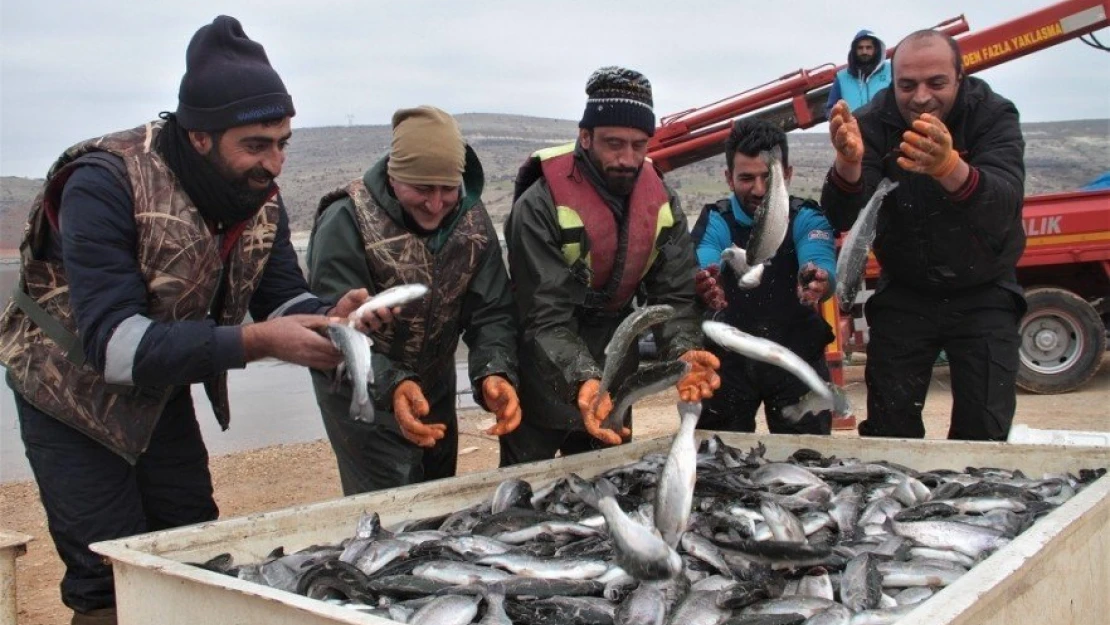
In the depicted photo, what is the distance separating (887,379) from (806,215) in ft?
3.26

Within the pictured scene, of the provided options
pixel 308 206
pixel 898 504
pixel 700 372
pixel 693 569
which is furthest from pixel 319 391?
pixel 308 206

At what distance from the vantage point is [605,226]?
16.8ft

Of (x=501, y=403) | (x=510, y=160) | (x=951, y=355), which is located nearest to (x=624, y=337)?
(x=501, y=403)

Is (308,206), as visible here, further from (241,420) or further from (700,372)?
(700,372)

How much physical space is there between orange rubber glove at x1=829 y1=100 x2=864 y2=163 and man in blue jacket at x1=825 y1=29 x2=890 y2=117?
5772 mm

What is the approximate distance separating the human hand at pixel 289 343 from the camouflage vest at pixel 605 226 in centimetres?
154

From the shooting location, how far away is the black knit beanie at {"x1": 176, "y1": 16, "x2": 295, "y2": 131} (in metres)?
3.88

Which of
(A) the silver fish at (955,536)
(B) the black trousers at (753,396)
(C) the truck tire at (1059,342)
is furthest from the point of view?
(C) the truck tire at (1059,342)

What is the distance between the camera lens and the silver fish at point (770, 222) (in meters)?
4.92

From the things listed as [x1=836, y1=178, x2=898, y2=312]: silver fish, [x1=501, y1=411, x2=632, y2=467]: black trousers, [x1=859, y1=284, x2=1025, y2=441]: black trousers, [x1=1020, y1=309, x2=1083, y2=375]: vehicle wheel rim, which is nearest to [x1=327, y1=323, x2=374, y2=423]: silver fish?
[x1=501, y1=411, x2=632, y2=467]: black trousers

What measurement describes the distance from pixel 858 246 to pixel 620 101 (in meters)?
1.29

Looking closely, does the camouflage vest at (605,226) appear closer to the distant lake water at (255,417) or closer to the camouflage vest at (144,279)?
the camouflage vest at (144,279)

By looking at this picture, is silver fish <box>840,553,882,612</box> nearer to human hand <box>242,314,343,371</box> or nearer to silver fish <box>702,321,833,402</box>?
silver fish <box>702,321,833,402</box>

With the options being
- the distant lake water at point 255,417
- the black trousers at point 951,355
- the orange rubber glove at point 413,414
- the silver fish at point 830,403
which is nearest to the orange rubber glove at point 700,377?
the silver fish at point 830,403
